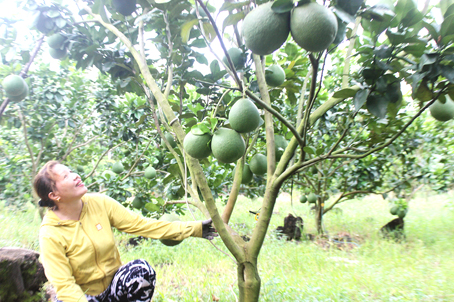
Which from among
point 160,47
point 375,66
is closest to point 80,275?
point 160,47

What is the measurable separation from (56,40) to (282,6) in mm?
1369

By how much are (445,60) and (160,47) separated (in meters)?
1.33

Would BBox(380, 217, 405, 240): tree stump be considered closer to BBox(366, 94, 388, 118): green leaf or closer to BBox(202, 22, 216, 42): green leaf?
BBox(366, 94, 388, 118): green leaf

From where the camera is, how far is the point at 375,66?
101cm

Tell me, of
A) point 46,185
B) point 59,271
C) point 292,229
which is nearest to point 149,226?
point 59,271

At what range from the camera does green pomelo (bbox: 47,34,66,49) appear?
152 cm

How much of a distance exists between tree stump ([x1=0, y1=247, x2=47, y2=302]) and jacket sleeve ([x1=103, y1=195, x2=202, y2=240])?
825mm

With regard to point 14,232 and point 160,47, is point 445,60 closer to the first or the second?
point 160,47

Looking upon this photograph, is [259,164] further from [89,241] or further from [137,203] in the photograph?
[137,203]

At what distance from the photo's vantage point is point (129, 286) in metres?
1.52

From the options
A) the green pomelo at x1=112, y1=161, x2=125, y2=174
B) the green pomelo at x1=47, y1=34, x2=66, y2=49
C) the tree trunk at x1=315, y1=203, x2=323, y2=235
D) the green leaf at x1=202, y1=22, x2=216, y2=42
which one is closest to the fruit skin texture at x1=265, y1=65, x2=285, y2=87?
the green leaf at x1=202, y1=22, x2=216, y2=42

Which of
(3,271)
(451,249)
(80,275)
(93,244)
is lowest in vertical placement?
(3,271)

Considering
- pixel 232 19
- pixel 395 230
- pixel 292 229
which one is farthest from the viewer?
pixel 292 229

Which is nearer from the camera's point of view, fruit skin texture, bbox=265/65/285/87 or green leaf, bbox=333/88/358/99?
green leaf, bbox=333/88/358/99
